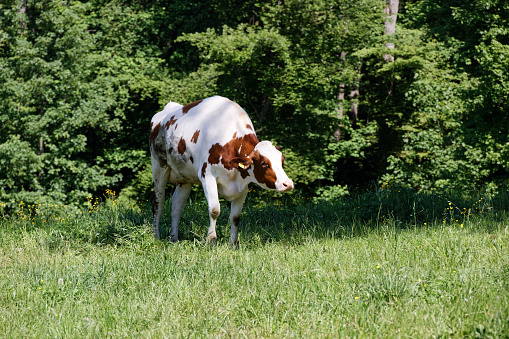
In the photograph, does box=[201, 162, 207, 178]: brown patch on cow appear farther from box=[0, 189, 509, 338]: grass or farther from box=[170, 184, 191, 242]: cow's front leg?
box=[170, 184, 191, 242]: cow's front leg

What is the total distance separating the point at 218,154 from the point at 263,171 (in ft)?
2.25

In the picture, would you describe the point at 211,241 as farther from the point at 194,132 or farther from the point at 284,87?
the point at 284,87

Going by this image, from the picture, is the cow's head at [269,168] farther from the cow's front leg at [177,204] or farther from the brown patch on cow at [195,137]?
the cow's front leg at [177,204]

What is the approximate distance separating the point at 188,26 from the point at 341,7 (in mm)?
6048

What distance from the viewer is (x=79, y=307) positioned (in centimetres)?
427

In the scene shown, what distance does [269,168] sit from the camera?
5.80 meters

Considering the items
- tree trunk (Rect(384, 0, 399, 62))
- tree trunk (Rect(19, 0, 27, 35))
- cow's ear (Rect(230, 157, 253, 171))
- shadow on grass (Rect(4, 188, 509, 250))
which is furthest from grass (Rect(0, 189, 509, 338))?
tree trunk (Rect(19, 0, 27, 35))

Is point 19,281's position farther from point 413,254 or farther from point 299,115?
point 299,115

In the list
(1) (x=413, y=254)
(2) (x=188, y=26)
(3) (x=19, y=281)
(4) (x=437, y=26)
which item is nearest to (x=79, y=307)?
(3) (x=19, y=281)

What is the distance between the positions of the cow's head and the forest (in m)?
8.88

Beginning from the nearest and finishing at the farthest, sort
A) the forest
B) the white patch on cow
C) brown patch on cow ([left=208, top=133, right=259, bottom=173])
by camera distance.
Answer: the white patch on cow < brown patch on cow ([left=208, top=133, right=259, bottom=173]) < the forest

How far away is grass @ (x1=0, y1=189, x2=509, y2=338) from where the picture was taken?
366 centimetres

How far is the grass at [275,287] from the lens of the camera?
366 centimetres

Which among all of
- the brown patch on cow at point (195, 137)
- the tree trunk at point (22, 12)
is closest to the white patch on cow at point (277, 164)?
the brown patch on cow at point (195, 137)
